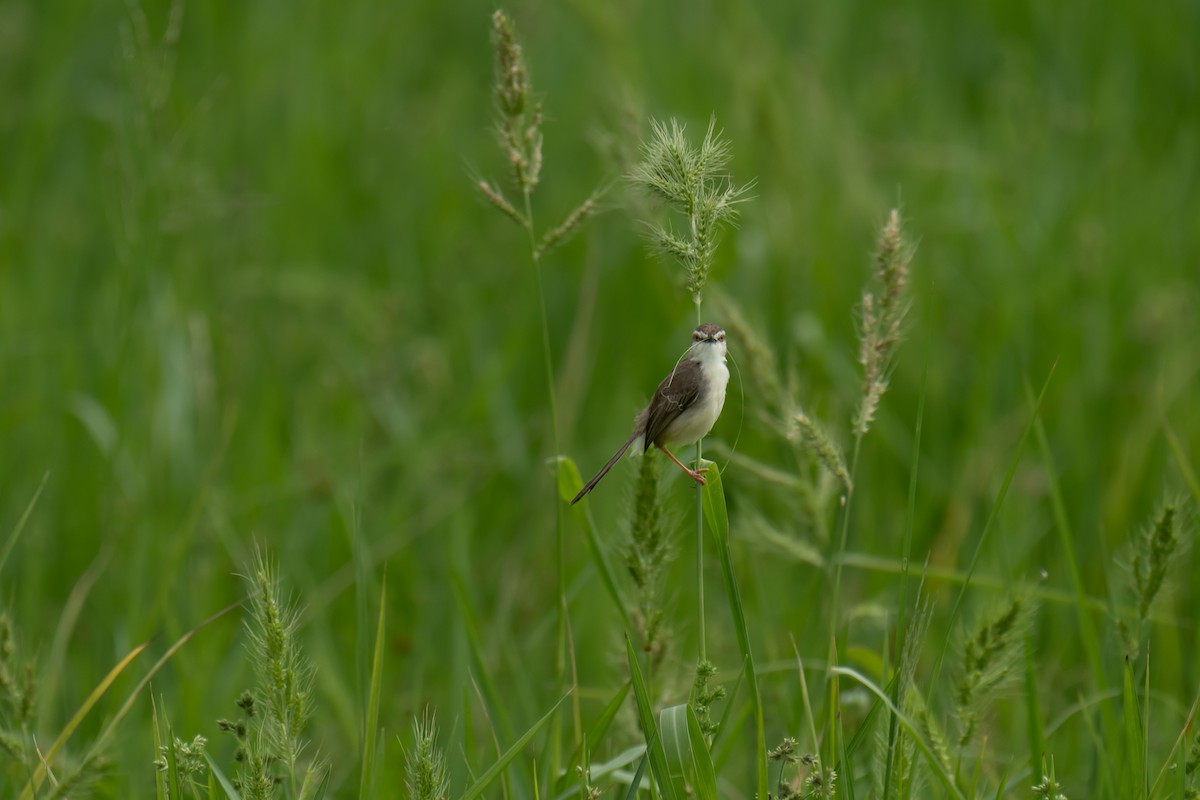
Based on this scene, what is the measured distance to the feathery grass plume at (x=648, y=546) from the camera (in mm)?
2510

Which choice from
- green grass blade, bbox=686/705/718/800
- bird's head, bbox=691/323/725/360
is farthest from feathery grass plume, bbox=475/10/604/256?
green grass blade, bbox=686/705/718/800

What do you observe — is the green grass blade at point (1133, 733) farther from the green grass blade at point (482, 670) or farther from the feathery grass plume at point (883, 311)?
the green grass blade at point (482, 670)

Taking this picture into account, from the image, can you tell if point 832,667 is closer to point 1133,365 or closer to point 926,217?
point 1133,365

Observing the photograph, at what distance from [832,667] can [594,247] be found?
10.4ft

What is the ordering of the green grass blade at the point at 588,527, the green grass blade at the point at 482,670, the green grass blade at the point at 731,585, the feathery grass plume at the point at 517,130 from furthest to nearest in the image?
1. the green grass blade at the point at 482,670
2. the green grass blade at the point at 588,527
3. the feathery grass plume at the point at 517,130
4. the green grass blade at the point at 731,585

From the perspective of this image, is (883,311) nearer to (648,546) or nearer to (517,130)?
(648,546)

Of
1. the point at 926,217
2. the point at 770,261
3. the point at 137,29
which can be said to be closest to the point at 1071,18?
the point at 926,217

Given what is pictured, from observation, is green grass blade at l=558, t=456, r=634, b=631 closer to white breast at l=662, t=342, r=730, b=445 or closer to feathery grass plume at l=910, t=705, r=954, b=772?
white breast at l=662, t=342, r=730, b=445

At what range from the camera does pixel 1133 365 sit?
562 centimetres

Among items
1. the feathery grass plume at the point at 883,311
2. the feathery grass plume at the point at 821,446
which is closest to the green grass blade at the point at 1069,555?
the feathery grass plume at the point at 883,311

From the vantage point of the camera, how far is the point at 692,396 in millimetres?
2711

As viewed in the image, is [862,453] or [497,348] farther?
[497,348]

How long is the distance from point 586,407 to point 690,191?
3533mm

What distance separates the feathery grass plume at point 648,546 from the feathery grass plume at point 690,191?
46cm
